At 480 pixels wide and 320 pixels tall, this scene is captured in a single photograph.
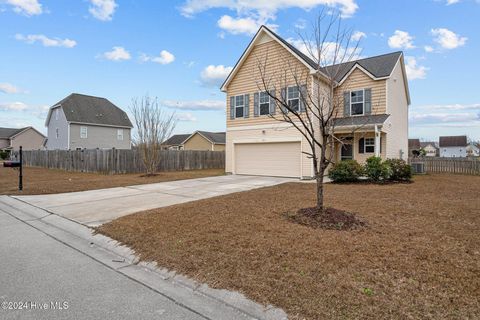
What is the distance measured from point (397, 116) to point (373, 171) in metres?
7.86

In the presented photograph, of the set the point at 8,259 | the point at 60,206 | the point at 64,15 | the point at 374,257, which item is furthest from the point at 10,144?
the point at 374,257

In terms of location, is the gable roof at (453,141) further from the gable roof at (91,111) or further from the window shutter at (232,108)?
the window shutter at (232,108)

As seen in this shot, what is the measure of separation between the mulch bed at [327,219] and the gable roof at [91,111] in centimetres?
3558

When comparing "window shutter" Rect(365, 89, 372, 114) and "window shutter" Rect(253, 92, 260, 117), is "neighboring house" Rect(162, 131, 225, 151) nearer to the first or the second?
"window shutter" Rect(253, 92, 260, 117)

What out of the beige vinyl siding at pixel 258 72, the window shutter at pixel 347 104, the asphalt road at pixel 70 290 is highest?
the beige vinyl siding at pixel 258 72

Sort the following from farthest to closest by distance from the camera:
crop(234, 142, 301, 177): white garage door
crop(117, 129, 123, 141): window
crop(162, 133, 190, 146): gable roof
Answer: crop(162, 133, 190, 146): gable roof, crop(117, 129, 123, 141): window, crop(234, 142, 301, 177): white garage door

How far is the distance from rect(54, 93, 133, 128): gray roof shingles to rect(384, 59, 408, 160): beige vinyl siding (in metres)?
33.3

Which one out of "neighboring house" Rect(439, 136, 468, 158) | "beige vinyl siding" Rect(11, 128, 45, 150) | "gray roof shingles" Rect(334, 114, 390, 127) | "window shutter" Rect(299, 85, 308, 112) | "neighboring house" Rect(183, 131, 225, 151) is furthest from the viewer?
"neighboring house" Rect(439, 136, 468, 158)

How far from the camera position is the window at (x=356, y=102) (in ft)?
56.8

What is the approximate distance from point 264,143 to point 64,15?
454 inches

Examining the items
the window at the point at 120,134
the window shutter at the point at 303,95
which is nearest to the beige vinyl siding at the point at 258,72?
the window shutter at the point at 303,95

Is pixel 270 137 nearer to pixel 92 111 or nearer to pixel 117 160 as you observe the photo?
pixel 117 160

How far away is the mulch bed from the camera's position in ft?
19.2

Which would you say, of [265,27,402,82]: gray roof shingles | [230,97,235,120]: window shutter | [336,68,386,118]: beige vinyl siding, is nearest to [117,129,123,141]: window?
[230,97,235,120]: window shutter
